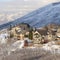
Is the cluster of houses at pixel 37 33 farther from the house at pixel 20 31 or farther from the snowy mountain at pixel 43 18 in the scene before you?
the snowy mountain at pixel 43 18

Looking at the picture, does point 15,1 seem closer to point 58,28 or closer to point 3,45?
point 58,28

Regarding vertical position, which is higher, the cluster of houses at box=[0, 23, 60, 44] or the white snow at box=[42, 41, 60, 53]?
the cluster of houses at box=[0, 23, 60, 44]

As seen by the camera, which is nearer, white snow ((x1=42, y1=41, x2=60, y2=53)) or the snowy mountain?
white snow ((x1=42, y1=41, x2=60, y2=53))

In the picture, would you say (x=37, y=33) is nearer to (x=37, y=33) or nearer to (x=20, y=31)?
(x=37, y=33)

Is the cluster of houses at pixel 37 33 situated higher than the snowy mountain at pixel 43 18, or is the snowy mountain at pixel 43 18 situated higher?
the snowy mountain at pixel 43 18

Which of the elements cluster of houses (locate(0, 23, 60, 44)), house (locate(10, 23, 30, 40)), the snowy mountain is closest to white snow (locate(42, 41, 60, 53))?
cluster of houses (locate(0, 23, 60, 44))

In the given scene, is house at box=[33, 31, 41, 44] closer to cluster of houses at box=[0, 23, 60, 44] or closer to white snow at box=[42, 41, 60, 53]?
cluster of houses at box=[0, 23, 60, 44]

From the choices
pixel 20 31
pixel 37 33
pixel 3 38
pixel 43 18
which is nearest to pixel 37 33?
pixel 37 33

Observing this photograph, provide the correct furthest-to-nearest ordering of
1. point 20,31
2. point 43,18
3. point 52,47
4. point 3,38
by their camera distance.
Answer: point 43,18 → point 20,31 → point 3,38 → point 52,47

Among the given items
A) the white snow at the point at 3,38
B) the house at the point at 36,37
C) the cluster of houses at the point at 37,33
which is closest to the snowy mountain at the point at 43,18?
the cluster of houses at the point at 37,33

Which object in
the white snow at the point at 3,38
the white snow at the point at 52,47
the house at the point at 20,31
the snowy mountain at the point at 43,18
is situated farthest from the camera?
the snowy mountain at the point at 43,18

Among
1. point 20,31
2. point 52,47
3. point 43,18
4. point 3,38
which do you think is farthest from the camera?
point 43,18

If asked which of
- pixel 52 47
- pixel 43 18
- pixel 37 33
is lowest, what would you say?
pixel 52 47
